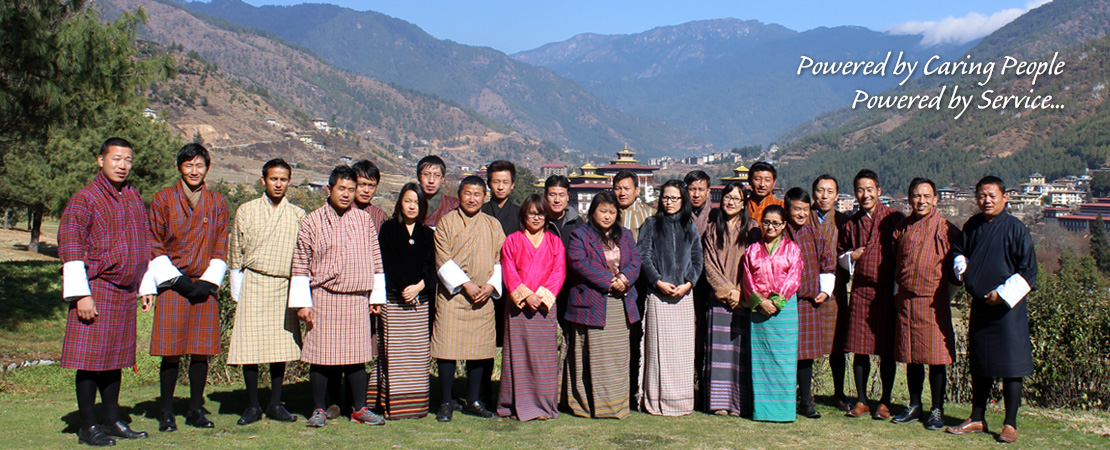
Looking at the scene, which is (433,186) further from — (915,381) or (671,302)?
(915,381)

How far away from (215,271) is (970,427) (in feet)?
14.7

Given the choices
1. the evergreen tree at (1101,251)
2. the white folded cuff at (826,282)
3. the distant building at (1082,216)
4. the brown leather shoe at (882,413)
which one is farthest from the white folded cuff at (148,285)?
the distant building at (1082,216)

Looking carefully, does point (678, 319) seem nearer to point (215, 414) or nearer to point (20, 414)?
point (215, 414)

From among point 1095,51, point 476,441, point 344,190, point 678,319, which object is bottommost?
point 476,441

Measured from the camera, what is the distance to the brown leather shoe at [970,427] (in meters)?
4.61

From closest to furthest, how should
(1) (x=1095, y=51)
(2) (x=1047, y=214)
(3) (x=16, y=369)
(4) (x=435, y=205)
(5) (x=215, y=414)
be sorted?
(5) (x=215, y=414), (4) (x=435, y=205), (3) (x=16, y=369), (2) (x=1047, y=214), (1) (x=1095, y=51)

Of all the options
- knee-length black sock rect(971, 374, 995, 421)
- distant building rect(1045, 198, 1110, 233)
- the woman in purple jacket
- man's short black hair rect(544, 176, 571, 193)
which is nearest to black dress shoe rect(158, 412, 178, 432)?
the woman in purple jacket

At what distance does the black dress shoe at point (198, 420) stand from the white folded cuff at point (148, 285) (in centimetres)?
76

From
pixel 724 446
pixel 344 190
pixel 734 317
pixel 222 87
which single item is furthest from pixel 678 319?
pixel 222 87

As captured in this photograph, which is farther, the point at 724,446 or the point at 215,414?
the point at 215,414

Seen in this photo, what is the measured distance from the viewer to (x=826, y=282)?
16.2 feet

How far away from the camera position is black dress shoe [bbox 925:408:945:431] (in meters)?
4.72

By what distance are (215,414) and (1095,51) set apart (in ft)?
427

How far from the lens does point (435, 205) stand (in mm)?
5402
